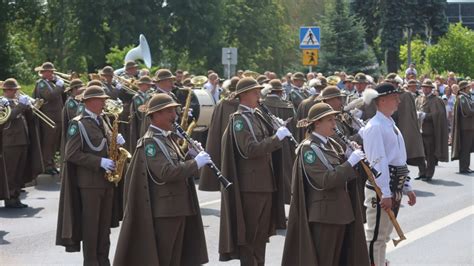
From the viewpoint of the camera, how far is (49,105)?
57.9 ft

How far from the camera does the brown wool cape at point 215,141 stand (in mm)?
11484

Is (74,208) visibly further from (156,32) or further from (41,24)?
(41,24)

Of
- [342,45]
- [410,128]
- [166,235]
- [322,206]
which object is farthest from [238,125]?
[342,45]

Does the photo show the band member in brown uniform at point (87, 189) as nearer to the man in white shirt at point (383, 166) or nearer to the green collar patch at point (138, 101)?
the man in white shirt at point (383, 166)

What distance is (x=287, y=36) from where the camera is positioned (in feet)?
214

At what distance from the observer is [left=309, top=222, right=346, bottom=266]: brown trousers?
8062 millimetres

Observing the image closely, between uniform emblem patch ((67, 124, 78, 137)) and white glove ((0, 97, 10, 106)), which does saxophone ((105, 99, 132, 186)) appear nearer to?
uniform emblem patch ((67, 124, 78, 137))

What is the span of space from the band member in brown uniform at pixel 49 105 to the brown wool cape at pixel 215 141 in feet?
15.2

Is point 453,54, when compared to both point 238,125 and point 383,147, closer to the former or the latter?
point 238,125

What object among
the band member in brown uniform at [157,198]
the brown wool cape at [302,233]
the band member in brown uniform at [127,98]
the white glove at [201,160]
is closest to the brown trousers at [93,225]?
the band member in brown uniform at [157,198]

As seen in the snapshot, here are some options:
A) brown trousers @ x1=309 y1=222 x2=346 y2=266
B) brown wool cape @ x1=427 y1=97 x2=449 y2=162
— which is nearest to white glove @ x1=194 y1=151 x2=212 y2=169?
brown trousers @ x1=309 y1=222 x2=346 y2=266

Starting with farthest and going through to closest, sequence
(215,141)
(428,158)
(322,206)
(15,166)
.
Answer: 1. (428,158)
2. (15,166)
3. (215,141)
4. (322,206)

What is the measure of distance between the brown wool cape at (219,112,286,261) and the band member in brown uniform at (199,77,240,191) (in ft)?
3.29

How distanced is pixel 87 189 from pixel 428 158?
34.0 ft
